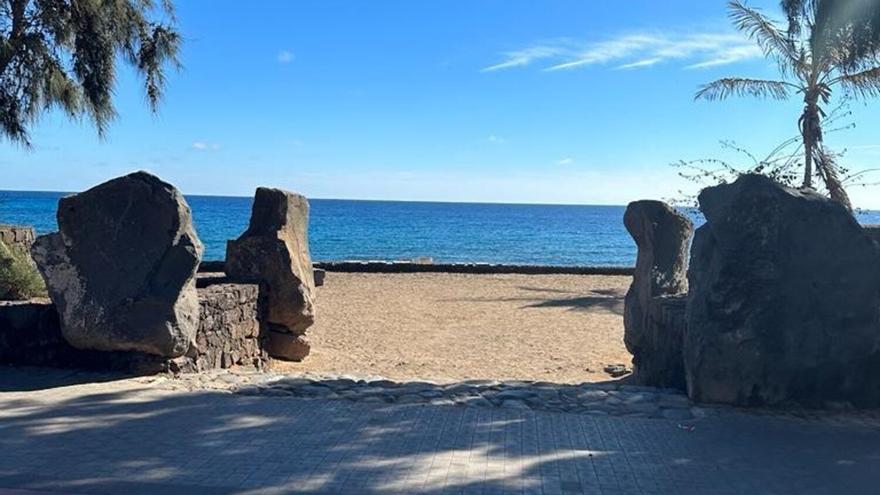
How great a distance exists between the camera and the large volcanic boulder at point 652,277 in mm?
8570

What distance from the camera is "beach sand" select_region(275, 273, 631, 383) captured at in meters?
10.5

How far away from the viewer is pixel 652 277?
33.1 ft

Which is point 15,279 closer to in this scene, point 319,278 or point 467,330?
point 467,330

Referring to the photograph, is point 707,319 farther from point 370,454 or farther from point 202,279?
point 202,279

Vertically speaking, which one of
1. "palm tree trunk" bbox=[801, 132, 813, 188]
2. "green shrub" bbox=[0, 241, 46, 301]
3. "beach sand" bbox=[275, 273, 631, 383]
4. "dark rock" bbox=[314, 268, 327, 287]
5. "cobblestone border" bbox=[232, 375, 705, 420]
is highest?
"palm tree trunk" bbox=[801, 132, 813, 188]

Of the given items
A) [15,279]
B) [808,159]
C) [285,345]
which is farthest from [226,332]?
[808,159]

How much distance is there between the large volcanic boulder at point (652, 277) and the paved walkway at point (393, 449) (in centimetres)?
260

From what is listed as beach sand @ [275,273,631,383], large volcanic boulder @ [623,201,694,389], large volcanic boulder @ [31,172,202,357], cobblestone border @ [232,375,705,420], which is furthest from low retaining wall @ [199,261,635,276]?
cobblestone border @ [232,375,705,420]

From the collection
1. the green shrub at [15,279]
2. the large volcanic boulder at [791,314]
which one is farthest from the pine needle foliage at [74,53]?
the large volcanic boulder at [791,314]

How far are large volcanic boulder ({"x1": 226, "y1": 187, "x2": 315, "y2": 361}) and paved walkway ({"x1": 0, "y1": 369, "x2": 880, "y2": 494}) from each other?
3.84m

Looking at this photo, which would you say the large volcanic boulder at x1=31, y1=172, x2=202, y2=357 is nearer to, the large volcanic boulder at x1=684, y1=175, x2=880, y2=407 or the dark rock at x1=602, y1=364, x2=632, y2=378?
the large volcanic boulder at x1=684, y1=175, x2=880, y2=407

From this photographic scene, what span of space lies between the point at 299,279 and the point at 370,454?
5.78 meters

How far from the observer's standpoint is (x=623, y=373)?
33.1ft

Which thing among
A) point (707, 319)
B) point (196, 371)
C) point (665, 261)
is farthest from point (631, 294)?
point (196, 371)
